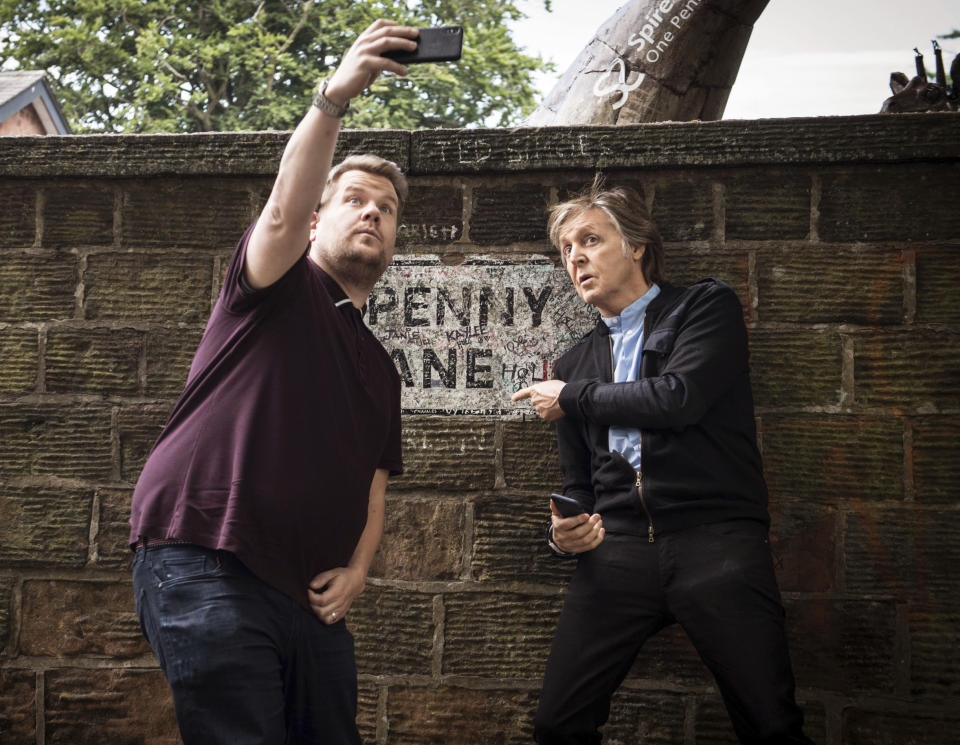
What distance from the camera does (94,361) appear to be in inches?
139

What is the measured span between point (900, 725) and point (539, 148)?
2.39 metres

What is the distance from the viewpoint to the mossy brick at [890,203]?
10.8 feet

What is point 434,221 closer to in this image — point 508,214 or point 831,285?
point 508,214

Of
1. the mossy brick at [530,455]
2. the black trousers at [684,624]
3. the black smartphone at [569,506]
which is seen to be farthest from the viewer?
the mossy brick at [530,455]

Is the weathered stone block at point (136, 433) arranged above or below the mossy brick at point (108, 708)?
above

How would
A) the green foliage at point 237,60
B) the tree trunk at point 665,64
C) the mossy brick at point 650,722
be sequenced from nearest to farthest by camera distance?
the mossy brick at point 650,722
the tree trunk at point 665,64
the green foliage at point 237,60

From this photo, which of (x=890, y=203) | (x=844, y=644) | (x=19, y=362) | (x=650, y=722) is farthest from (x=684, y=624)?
(x=19, y=362)

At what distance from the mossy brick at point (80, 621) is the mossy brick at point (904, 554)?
8.48ft

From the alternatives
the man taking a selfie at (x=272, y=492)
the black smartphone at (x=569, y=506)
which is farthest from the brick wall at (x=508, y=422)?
the man taking a selfie at (x=272, y=492)

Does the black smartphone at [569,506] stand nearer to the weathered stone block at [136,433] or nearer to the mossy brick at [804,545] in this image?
the mossy brick at [804,545]

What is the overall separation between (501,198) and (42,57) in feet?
67.6

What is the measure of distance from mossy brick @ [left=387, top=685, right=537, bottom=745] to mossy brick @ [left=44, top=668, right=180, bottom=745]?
2.76 feet

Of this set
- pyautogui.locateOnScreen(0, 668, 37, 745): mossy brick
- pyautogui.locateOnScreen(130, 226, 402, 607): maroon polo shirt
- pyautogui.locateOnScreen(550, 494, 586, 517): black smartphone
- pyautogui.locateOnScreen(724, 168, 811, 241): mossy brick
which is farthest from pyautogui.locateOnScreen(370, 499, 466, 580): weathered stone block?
pyautogui.locateOnScreen(724, 168, 811, 241): mossy brick

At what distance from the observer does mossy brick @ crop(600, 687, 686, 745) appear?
10.7ft
